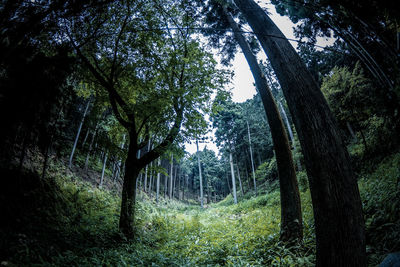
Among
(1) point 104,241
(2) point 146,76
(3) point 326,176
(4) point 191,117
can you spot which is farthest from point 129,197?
(3) point 326,176

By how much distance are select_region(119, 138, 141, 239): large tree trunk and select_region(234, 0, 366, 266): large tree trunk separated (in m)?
5.22

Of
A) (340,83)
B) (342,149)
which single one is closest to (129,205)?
(342,149)

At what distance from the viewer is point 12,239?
291cm

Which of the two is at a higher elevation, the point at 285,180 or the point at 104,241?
the point at 285,180

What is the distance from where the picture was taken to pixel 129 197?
5.42 meters

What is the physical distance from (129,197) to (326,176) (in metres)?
5.55

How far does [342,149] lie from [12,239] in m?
5.48

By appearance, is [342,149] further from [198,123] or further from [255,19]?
[198,123]

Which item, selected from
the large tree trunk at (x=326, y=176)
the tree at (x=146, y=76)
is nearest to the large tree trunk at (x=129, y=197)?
the tree at (x=146, y=76)

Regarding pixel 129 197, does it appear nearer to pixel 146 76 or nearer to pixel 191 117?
pixel 191 117

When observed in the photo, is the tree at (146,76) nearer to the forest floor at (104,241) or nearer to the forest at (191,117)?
the forest at (191,117)

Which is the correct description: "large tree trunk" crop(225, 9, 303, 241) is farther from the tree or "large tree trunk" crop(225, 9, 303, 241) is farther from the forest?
the tree

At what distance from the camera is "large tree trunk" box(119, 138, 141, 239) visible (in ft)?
17.2

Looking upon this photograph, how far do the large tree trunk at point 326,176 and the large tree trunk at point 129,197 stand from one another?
522 centimetres
